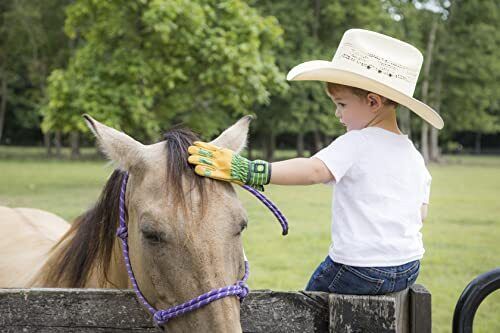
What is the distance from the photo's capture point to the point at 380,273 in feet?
7.09

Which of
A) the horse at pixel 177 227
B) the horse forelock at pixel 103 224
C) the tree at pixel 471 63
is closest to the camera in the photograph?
the horse at pixel 177 227

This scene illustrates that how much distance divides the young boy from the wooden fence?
0.17 metres

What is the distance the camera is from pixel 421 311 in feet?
6.94

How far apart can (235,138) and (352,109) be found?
53cm

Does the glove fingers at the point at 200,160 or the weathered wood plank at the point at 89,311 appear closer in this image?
the glove fingers at the point at 200,160

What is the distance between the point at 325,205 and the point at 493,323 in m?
10.0

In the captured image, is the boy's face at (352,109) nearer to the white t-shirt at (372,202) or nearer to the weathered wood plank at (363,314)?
the white t-shirt at (372,202)

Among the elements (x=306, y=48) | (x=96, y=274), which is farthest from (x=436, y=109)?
(x=96, y=274)

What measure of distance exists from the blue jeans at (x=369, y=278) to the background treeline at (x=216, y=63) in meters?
0.85

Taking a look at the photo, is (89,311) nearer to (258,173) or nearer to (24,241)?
(258,173)

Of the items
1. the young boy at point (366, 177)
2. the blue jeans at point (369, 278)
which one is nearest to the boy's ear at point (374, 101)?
the young boy at point (366, 177)

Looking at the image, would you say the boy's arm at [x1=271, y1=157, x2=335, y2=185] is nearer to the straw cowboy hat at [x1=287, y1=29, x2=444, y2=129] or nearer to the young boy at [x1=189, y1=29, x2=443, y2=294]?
the young boy at [x1=189, y1=29, x2=443, y2=294]

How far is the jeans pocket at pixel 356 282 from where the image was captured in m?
2.16

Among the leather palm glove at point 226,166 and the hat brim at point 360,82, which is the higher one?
the hat brim at point 360,82
